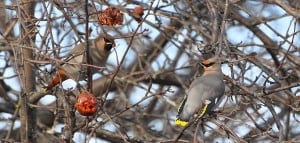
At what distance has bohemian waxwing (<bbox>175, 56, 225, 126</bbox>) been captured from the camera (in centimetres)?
416

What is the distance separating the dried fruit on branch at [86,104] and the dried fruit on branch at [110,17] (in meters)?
0.56

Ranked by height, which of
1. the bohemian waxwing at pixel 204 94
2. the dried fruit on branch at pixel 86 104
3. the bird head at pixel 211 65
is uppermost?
A: the bird head at pixel 211 65

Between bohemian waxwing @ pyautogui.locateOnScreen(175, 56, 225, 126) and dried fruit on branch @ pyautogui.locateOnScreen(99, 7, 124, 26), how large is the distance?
0.57 m

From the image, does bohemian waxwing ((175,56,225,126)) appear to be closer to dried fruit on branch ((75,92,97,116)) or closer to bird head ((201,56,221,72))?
bird head ((201,56,221,72))

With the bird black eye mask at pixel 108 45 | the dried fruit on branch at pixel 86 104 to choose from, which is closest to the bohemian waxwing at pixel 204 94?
the bird black eye mask at pixel 108 45

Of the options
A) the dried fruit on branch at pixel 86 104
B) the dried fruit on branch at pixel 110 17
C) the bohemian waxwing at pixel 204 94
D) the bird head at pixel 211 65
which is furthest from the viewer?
the bird head at pixel 211 65

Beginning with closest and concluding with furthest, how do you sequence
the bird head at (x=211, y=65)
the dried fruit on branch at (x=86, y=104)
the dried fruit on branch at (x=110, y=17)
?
1. the dried fruit on branch at (x=86, y=104)
2. the dried fruit on branch at (x=110, y=17)
3. the bird head at (x=211, y=65)

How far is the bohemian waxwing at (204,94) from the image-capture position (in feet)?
13.6

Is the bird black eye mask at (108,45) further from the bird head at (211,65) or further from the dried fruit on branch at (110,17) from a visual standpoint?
the bird head at (211,65)

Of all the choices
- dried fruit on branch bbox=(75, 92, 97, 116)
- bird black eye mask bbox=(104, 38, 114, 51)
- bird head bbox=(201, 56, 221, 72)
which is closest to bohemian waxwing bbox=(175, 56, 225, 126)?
bird head bbox=(201, 56, 221, 72)

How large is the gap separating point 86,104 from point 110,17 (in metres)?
0.67

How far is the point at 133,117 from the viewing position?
22.3ft

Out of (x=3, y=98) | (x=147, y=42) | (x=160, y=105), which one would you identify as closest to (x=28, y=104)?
(x=3, y=98)

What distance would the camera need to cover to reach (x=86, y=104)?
3508 mm
